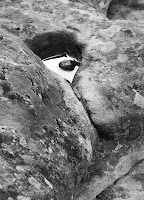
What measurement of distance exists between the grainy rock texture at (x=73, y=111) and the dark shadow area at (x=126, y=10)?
1.33 m

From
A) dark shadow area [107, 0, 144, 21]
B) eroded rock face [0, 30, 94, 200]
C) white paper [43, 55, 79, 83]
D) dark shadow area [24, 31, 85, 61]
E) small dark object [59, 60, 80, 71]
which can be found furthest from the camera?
dark shadow area [107, 0, 144, 21]

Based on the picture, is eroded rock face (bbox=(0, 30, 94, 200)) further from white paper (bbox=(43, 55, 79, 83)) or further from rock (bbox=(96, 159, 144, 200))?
white paper (bbox=(43, 55, 79, 83))

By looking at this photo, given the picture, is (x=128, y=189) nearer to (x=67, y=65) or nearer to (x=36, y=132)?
(x=36, y=132)

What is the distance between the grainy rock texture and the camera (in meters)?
2.87

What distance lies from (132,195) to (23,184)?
1.55 meters

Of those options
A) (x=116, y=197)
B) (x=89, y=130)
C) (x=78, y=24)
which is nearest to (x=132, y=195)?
(x=116, y=197)

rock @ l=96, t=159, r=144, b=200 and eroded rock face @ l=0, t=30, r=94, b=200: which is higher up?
eroded rock face @ l=0, t=30, r=94, b=200

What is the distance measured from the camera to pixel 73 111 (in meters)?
3.72

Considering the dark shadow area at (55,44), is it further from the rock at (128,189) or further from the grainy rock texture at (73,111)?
the rock at (128,189)

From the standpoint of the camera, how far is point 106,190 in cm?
388

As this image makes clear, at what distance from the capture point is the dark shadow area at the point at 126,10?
7.00 m

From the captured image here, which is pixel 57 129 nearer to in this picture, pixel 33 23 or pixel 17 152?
pixel 17 152

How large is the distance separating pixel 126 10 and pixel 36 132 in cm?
462

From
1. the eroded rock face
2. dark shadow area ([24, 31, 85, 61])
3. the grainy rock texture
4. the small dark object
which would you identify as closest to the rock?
the grainy rock texture
